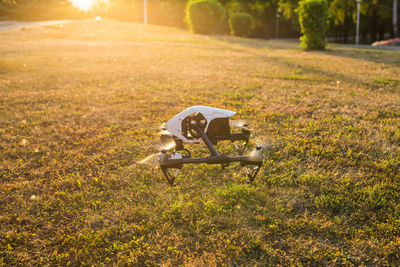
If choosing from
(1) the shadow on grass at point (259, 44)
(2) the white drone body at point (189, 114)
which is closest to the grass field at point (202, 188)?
(2) the white drone body at point (189, 114)

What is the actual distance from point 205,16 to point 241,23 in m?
7.32

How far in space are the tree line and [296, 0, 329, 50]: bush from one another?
482 inches

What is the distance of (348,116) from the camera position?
5.42 meters

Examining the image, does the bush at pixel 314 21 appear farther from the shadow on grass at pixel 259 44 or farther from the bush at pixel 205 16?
the bush at pixel 205 16

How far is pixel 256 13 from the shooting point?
47.3 meters

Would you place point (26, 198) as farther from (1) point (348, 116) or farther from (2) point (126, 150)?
(1) point (348, 116)

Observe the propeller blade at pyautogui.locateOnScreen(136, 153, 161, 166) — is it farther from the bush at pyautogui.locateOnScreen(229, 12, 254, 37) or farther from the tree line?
the bush at pyautogui.locateOnScreen(229, 12, 254, 37)

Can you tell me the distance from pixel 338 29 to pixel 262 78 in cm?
4522

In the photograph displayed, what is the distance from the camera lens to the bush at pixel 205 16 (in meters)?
33.2

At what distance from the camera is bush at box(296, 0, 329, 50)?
1641cm

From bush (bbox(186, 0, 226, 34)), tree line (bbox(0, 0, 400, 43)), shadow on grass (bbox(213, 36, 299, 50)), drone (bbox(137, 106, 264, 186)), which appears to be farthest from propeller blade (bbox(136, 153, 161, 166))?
bush (bbox(186, 0, 226, 34))

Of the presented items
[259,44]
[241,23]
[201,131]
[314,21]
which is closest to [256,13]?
[241,23]

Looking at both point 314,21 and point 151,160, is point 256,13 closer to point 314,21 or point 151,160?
point 314,21

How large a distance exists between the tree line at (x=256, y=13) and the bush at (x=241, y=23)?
373 cm
